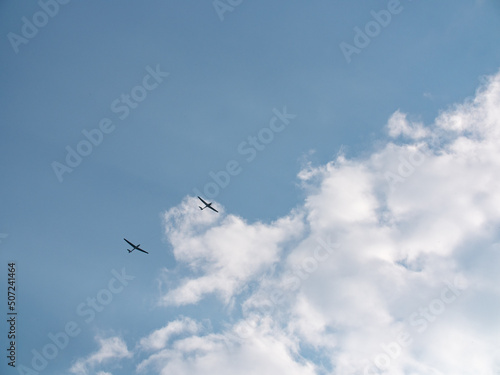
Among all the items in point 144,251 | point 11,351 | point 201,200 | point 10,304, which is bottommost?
point 11,351

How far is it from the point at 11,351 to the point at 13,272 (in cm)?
1789

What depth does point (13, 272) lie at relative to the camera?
94.8 meters

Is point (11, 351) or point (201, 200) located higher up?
point (201, 200)

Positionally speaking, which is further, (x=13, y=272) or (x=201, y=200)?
(x=201, y=200)

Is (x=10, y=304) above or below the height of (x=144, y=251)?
below

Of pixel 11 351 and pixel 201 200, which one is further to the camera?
pixel 201 200

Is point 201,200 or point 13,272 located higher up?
point 201,200

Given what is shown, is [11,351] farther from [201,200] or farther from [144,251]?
[201,200]

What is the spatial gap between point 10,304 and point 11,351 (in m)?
10.8

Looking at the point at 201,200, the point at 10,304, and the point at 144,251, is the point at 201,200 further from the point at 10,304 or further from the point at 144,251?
the point at 10,304

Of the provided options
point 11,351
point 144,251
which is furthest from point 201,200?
point 11,351

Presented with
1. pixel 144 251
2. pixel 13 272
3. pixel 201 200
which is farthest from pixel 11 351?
pixel 201 200

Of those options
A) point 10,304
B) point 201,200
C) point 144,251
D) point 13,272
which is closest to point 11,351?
point 10,304

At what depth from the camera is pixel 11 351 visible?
307 ft
